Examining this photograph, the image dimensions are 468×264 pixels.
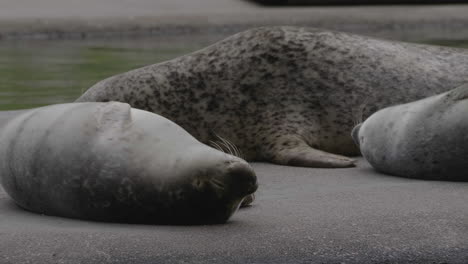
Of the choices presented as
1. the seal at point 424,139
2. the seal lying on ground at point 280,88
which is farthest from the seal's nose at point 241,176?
the seal lying on ground at point 280,88

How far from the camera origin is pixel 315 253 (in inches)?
125

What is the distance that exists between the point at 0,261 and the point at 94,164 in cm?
52

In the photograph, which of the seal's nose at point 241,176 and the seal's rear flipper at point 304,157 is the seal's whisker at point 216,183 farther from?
the seal's rear flipper at point 304,157

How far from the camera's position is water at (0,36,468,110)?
8.27m

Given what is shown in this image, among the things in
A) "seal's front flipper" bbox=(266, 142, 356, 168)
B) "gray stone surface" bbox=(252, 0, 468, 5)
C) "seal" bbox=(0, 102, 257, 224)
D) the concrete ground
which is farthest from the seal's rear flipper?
"gray stone surface" bbox=(252, 0, 468, 5)

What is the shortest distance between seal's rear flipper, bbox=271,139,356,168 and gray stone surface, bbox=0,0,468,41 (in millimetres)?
8572

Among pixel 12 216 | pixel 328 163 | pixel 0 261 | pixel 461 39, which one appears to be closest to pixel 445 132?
pixel 328 163

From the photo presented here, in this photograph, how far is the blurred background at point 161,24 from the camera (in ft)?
38.8

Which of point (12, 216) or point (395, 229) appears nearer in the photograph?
point (395, 229)

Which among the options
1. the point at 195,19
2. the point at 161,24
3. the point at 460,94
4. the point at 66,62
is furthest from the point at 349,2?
the point at 460,94

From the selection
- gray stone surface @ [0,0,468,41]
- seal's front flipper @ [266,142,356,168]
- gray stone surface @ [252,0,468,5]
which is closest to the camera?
seal's front flipper @ [266,142,356,168]

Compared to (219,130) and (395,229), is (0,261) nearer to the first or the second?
(395,229)

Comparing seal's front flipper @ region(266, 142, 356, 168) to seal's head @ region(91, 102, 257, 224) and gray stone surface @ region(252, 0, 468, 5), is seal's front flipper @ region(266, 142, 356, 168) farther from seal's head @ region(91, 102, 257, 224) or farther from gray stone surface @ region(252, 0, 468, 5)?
gray stone surface @ region(252, 0, 468, 5)

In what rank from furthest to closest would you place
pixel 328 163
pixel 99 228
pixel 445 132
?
pixel 328 163 < pixel 445 132 < pixel 99 228
